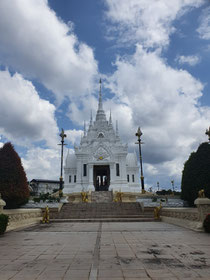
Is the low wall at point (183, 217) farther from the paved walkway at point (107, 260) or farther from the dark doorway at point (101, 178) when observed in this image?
the dark doorway at point (101, 178)

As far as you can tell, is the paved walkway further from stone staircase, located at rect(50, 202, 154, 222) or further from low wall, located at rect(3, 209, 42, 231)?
stone staircase, located at rect(50, 202, 154, 222)

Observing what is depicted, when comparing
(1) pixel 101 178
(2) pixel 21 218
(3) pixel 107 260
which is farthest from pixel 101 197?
(3) pixel 107 260

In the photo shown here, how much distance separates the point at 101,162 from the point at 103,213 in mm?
15918

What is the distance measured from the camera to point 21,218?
13445 mm

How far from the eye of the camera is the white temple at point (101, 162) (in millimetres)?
34125

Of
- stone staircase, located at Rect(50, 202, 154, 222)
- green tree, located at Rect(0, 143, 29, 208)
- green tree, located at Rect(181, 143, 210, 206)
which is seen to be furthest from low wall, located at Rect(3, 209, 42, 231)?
green tree, located at Rect(181, 143, 210, 206)

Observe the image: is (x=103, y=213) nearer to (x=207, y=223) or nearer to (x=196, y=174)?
(x=196, y=174)

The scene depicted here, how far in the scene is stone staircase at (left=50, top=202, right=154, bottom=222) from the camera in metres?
16.4

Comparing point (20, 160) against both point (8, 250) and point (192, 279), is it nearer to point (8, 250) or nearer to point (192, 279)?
point (8, 250)

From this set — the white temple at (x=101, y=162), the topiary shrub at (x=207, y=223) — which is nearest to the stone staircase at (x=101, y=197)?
the white temple at (x=101, y=162)

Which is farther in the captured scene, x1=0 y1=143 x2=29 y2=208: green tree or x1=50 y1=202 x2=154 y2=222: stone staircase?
x1=50 y1=202 x2=154 y2=222: stone staircase

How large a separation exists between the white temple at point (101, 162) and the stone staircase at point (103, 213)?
440 inches

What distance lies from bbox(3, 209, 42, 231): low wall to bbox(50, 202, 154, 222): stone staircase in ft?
5.45

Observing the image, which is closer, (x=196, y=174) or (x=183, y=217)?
(x=183, y=217)
